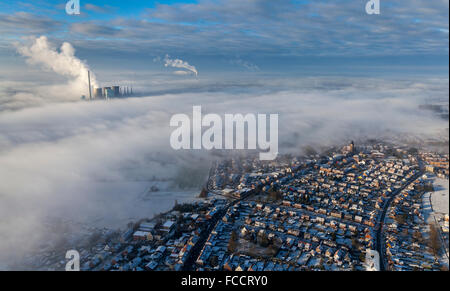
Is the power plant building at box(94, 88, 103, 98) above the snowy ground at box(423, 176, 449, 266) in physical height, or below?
above

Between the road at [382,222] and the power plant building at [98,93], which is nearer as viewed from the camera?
the road at [382,222]

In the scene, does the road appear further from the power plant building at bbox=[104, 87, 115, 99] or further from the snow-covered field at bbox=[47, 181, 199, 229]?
the power plant building at bbox=[104, 87, 115, 99]

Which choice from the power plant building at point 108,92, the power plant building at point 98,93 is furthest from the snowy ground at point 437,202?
the power plant building at point 98,93

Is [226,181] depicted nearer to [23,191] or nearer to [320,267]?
[320,267]

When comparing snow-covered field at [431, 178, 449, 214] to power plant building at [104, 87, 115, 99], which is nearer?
snow-covered field at [431, 178, 449, 214]

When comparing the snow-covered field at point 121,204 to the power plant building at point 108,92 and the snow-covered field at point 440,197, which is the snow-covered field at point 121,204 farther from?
the power plant building at point 108,92

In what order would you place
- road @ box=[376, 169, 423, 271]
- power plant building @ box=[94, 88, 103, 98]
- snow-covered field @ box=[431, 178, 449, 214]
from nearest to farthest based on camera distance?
1. road @ box=[376, 169, 423, 271]
2. snow-covered field @ box=[431, 178, 449, 214]
3. power plant building @ box=[94, 88, 103, 98]

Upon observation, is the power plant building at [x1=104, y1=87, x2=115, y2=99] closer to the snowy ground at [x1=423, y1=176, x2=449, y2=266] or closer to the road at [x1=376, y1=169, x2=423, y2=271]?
the road at [x1=376, y1=169, x2=423, y2=271]

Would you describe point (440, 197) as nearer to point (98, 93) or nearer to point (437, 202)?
point (437, 202)

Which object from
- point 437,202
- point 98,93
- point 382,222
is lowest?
point 382,222

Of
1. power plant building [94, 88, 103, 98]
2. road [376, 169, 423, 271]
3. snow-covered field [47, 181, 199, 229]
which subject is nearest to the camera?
road [376, 169, 423, 271]

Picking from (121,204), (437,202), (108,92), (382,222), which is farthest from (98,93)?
(437,202)

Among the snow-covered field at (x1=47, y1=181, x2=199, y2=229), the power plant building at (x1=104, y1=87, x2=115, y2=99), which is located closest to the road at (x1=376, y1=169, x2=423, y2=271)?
the snow-covered field at (x1=47, y1=181, x2=199, y2=229)
